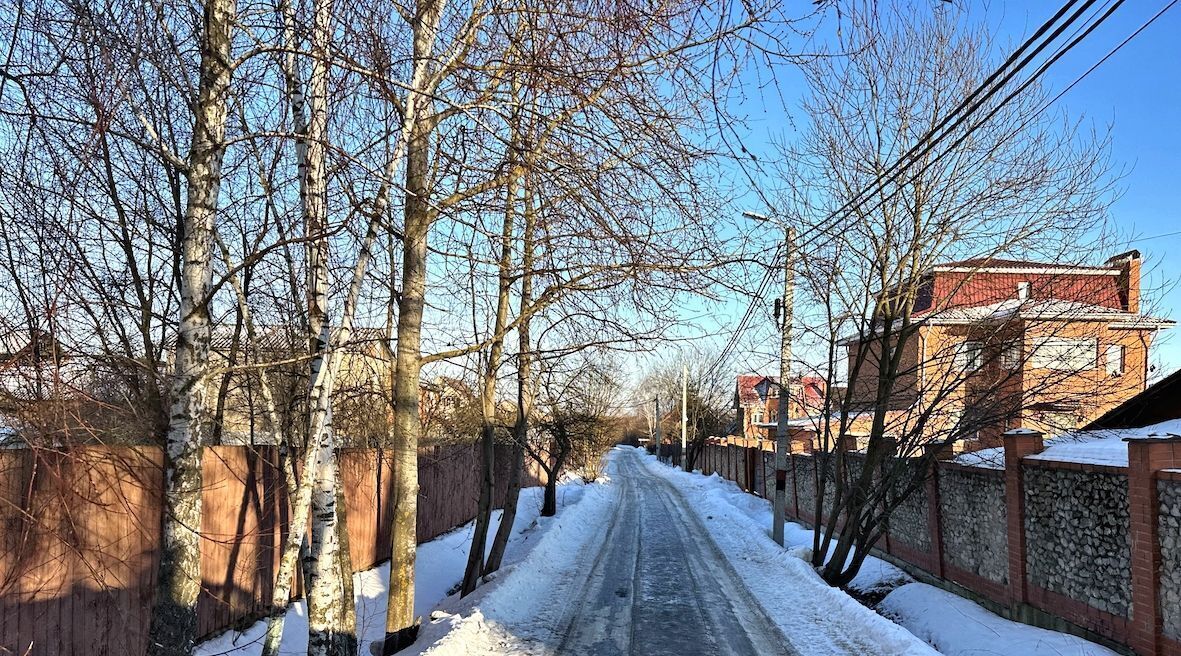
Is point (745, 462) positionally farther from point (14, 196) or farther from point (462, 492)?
point (14, 196)

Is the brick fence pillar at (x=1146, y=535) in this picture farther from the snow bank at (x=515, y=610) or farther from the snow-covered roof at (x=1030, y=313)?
the snow bank at (x=515, y=610)

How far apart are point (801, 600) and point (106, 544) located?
8178mm

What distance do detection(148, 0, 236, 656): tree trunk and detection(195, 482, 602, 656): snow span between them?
4.67 feet

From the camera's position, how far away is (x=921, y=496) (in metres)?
13.2

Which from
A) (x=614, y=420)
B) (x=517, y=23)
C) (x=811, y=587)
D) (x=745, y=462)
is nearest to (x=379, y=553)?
(x=811, y=587)

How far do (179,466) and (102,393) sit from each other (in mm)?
1470

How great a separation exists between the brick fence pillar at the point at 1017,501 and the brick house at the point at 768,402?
392cm

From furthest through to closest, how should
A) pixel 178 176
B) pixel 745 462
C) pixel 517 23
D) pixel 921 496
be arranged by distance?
pixel 745 462
pixel 921 496
pixel 178 176
pixel 517 23

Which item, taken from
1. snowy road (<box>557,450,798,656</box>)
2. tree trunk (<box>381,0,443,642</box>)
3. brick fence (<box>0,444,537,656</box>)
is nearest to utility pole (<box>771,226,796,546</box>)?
snowy road (<box>557,450,798,656</box>)

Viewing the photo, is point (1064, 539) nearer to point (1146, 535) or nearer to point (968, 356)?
point (1146, 535)

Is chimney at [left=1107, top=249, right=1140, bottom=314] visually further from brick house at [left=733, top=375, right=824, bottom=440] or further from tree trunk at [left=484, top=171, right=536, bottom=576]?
tree trunk at [left=484, top=171, right=536, bottom=576]

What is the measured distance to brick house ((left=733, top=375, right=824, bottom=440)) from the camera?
15.2 meters

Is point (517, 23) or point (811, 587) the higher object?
point (517, 23)

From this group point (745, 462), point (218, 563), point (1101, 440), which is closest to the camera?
point (218, 563)
